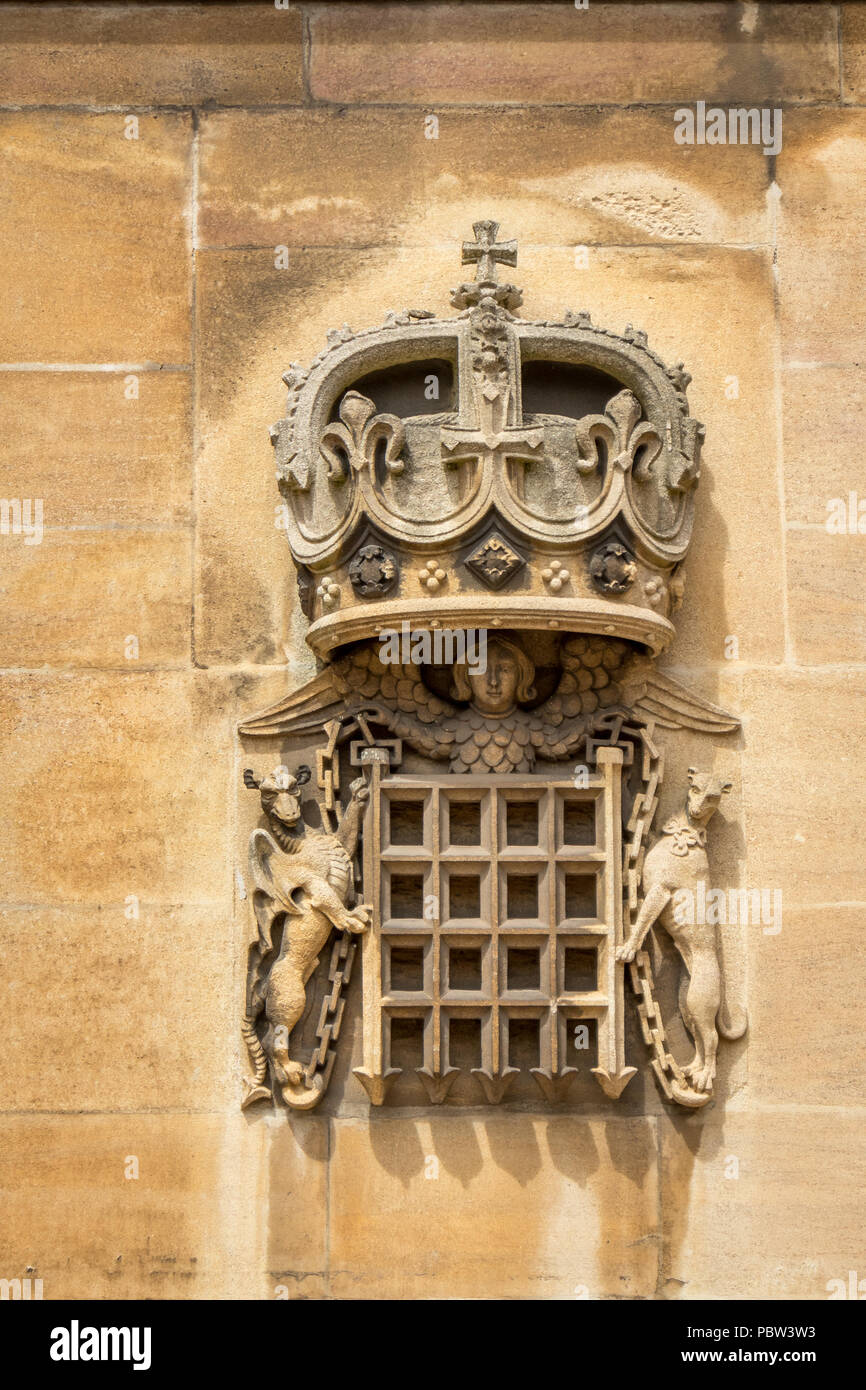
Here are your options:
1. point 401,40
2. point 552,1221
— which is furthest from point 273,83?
point 552,1221

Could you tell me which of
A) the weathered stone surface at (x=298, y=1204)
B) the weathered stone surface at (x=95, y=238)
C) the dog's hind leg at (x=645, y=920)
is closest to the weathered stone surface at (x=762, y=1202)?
the dog's hind leg at (x=645, y=920)

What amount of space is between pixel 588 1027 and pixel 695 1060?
36 cm

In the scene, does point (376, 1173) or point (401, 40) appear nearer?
point (376, 1173)

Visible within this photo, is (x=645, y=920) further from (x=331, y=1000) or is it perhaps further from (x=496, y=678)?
(x=331, y=1000)

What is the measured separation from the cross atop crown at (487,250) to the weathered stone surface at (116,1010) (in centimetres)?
233

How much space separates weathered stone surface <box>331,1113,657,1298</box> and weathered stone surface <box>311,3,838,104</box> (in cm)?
361

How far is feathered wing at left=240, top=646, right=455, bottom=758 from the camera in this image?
719cm

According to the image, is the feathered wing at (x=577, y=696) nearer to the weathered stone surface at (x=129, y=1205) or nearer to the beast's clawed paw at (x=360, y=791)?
the beast's clawed paw at (x=360, y=791)

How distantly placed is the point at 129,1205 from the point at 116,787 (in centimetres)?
138

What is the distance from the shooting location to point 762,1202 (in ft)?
23.2

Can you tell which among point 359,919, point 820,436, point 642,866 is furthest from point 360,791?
point 820,436

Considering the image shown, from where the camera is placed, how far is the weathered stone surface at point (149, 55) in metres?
7.75

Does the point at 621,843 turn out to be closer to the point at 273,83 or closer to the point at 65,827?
the point at 65,827

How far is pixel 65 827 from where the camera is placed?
730cm
